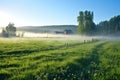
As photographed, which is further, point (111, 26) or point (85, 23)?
point (111, 26)

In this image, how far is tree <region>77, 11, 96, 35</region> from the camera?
118 meters

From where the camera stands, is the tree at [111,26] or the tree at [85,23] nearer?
the tree at [85,23]

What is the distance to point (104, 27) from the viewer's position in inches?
6619

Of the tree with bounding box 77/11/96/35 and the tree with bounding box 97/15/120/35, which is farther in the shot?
the tree with bounding box 97/15/120/35

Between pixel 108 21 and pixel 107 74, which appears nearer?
pixel 107 74

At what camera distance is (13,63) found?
76.0 feet

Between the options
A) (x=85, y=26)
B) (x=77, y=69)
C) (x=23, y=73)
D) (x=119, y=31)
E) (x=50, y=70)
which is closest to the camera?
(x=23, y=73)

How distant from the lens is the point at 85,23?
119m

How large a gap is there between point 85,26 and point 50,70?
99705 mm

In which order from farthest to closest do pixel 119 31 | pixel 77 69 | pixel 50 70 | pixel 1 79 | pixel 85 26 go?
pixel 119 31
pixel 85 26
pixel 77 69
pixel 50 70
pixel 1 79

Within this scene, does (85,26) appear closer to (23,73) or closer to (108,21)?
(108,21)

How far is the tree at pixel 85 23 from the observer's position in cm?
11846

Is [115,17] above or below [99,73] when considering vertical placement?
above

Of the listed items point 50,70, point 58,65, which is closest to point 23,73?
point 50,70
